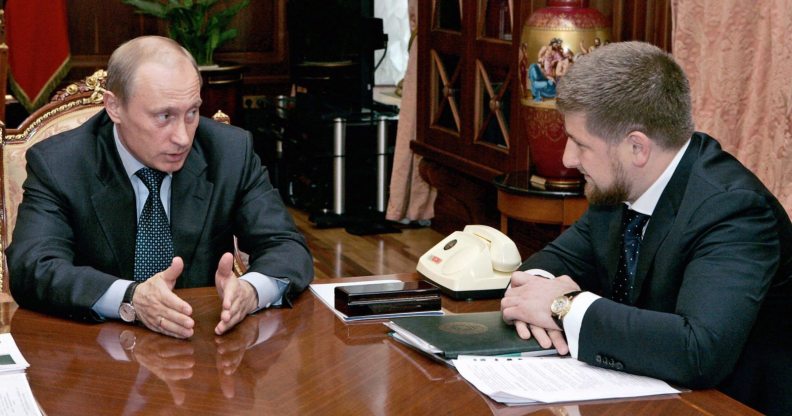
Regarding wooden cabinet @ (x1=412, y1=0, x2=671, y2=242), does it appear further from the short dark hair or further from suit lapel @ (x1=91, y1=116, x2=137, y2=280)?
suit lapel @ (x1=91, y1=116, x2=137, y2=280)

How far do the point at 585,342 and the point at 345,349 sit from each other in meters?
0.42

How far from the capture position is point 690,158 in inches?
74.4

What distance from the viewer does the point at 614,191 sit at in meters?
1.91

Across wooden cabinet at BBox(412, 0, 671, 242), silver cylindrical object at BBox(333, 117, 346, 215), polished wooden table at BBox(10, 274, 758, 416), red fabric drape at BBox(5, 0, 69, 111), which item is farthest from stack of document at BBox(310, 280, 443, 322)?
red fabric drape at BBox(5, 0, 69, 111)

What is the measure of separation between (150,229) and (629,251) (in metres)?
1.09

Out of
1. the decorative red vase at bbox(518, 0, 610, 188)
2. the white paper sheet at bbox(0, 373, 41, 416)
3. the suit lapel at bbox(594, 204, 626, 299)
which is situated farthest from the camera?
the decorative red vase at bbox(518, 0, 610, 188)

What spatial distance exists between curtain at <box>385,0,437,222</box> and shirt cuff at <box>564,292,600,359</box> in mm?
4101

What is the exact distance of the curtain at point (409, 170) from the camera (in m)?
5.86

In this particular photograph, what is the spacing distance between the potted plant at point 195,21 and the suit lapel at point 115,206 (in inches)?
161

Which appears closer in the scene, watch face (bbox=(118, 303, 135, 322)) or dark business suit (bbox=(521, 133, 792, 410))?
dark business suit (bbox=(521, 133, 792, 410))

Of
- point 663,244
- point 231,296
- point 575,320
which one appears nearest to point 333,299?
point 231,296

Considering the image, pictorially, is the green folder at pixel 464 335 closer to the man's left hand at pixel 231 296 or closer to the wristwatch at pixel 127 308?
the man's left hand at pixel 231 296

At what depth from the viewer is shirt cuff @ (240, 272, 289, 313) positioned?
2.07 metres

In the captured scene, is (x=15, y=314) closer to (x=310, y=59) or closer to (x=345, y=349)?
(x=345, y=349)
